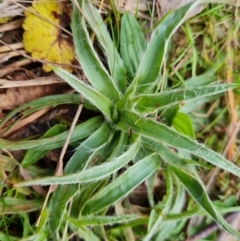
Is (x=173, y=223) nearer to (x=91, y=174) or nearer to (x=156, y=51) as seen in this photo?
(x=91, y=174)

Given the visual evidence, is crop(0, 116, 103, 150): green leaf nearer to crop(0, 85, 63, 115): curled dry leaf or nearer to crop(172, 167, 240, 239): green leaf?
crop(0, 85, 63, 115): curled dry leaf

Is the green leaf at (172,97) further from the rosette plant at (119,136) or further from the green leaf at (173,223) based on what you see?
the green leaf at (173,223)

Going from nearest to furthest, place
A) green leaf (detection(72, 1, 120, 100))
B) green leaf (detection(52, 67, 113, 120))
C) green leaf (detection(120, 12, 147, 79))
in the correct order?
green leaf (detection(52, 67, 113, 120)) < green leaf (detection(72, 1, 120, 100)) < green leaf (detection(120, 12, 147, 79))

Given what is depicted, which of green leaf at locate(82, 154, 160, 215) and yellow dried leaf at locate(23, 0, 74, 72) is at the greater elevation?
yellow dried leaf at locate(23, 0, 74, 72)

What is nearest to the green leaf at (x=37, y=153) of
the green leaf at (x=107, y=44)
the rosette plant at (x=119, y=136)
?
the rosette plant at (x=119, y=136)

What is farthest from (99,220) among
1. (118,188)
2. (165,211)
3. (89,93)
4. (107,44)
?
(107,44)

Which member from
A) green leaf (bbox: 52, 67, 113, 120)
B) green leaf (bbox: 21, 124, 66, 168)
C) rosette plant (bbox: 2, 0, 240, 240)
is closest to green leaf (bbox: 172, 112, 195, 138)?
rosette plant (bbox: 2, 0, 240, 240)
